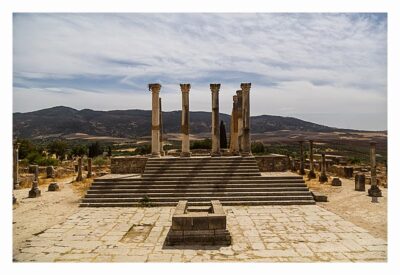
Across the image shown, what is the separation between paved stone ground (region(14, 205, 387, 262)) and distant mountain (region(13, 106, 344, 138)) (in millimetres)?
100630

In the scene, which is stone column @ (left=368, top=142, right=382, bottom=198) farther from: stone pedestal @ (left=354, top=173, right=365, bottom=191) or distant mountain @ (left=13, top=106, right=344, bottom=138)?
distant mountain @ (left=13, top=106, right=344, bottom=138)

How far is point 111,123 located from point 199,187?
396 feet

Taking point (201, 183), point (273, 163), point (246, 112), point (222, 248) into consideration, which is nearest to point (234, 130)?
point (246, 112)

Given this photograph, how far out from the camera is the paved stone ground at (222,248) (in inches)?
297

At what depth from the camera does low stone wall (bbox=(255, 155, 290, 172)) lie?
18359mm

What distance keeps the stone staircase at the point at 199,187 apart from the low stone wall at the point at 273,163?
1.90m

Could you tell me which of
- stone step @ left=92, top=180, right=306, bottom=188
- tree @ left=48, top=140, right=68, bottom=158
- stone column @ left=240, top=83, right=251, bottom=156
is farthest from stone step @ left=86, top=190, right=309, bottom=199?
tree @ left=48, top=140, right=68, bottom=158

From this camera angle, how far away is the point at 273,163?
60.4 ft

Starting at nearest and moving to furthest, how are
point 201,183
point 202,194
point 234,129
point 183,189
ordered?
point 202,194
point 183,189
point 201,183
point 234,129

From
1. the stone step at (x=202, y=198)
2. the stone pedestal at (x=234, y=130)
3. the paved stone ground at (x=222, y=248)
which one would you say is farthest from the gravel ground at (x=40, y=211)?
the stone pedestal at (x=234, y=130)

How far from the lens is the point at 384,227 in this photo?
32.6 feet

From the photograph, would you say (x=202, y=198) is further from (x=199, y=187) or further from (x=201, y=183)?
(x=201, y=183)

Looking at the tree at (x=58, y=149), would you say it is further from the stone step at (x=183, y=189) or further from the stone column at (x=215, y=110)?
the stone step at (x=183, y=189)
